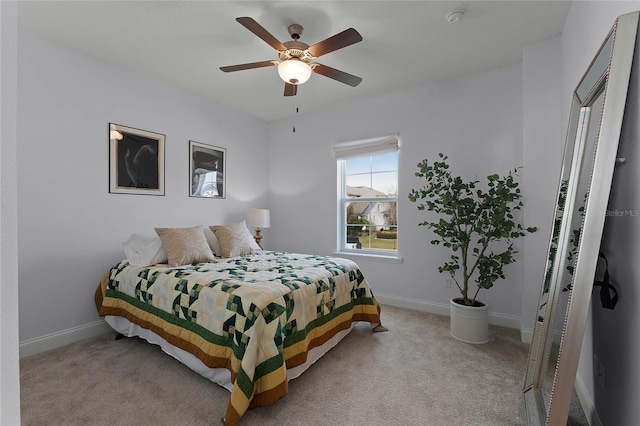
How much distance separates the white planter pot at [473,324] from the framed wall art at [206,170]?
3212 millimetres

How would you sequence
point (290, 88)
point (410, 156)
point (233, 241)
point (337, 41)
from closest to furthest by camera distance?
point (337, 41) < point (290, 88) < point (233, 241) < point (410, 156)

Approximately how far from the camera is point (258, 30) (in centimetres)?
188

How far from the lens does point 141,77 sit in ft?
10.5

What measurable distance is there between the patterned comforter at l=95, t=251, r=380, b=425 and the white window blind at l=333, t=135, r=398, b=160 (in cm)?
161

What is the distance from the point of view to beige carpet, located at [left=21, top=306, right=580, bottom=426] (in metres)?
1.71

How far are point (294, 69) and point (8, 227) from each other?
1.97m

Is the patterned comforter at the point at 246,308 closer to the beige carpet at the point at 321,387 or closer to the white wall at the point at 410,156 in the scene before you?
the beige carpet at the point at 321,387

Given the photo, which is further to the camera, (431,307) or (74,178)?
(431,307)

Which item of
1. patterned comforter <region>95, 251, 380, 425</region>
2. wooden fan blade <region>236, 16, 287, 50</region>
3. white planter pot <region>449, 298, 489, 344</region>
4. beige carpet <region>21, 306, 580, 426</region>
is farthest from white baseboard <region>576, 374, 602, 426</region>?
wooden fan blade <region>236, 16, 287, 50</region>

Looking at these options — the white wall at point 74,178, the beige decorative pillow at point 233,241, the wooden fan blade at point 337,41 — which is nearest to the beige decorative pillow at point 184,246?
the beige decorative pillow at point 233,241

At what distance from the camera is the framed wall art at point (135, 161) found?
298 centimetres

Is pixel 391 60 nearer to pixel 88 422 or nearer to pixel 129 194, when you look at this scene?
pixel 129 194

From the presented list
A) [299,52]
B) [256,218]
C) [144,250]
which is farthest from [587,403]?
[256,218]

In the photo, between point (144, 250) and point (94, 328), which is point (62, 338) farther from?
point (144, 250)
